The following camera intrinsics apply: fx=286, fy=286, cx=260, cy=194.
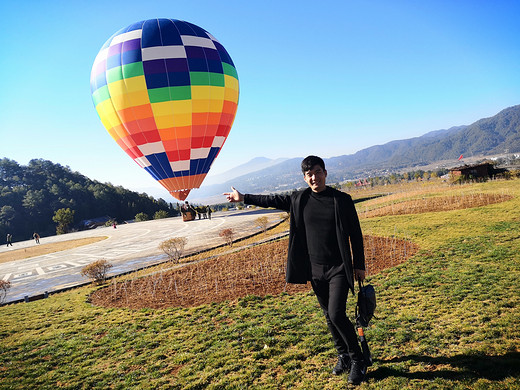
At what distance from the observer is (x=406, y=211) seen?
898 inches

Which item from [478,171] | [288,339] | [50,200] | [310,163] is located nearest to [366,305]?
[310,163]

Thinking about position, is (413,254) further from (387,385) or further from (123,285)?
(123,285)

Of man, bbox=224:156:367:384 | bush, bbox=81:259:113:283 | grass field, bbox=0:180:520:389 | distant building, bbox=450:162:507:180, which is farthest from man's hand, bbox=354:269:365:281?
distant building, bbox=450:162:507:180

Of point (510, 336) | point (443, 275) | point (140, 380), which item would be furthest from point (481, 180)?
point (140, 380)

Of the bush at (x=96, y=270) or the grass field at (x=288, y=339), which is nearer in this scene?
the grass field at (x=288, y=339)

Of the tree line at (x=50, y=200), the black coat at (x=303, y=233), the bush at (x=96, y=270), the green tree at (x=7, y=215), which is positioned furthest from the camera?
the tree line at (x=50, y=200)

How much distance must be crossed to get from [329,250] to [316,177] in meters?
1.02

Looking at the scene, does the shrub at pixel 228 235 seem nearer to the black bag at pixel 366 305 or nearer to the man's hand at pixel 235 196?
the man's hand at pixel 235 196

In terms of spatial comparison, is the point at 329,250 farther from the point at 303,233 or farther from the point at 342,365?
the point at 342,365

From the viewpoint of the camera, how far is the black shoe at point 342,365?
13.7 feet

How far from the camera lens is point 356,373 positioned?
12.9ft

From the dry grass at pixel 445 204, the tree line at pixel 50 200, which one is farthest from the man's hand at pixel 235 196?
the tree line at pixel 50 200

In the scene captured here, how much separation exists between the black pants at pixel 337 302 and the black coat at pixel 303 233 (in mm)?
125

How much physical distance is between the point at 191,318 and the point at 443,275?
718cm
